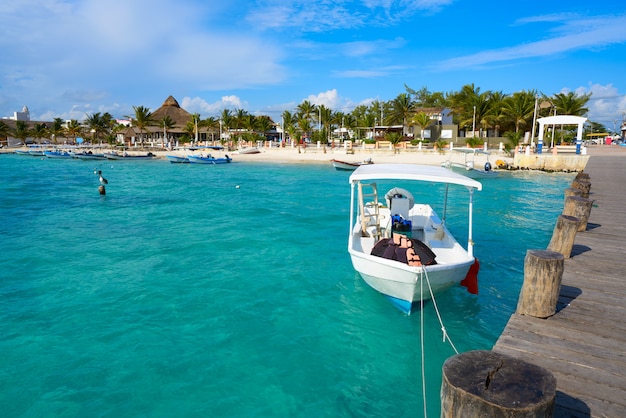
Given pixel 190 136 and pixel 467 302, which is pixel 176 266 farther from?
pixel 190 136

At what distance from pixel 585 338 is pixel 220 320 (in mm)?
7153

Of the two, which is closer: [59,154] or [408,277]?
[408,277]

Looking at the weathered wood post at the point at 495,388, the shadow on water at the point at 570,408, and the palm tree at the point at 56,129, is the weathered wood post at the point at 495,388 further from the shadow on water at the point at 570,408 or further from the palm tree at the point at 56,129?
the palm tree at the point at 56,129

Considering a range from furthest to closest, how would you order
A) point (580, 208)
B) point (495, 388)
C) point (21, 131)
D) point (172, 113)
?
point (21, 131)
point (172, 113)
point (580, 208)
point (495, 388)

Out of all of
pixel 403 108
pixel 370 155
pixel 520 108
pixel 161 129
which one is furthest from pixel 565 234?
pixel 161 129

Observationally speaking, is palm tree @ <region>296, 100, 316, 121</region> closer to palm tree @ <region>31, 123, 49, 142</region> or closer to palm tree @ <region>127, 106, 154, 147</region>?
palm tree @ <region>127, 106, 154, 147</region>

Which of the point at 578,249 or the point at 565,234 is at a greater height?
the point at 565,234

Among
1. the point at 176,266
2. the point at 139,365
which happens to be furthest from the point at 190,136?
the point at 139,365

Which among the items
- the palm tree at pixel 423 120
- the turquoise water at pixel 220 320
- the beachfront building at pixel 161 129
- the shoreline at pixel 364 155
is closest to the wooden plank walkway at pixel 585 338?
the turquoise water at pixel 220 320

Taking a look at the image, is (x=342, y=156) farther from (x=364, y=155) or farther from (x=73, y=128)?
(x=73, y=128)

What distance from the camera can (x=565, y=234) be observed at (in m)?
7.47

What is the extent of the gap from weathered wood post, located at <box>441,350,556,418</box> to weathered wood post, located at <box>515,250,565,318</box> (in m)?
2.59

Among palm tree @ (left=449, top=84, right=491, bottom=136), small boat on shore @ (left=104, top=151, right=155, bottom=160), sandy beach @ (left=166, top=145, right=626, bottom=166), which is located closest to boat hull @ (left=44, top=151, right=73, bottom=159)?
small boat on shore @ (left=104, top=151, right=155, bottom=160)

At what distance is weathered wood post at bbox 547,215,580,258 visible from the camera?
7.37 meters
